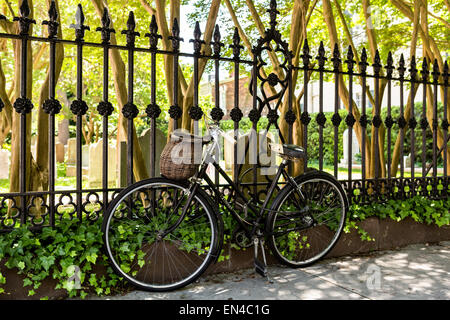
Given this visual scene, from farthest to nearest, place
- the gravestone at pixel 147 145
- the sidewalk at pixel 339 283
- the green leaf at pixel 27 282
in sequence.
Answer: the gravestone at pixel 147 145 < the sidewalk at pixel 339 283 < the green leaf at pixel 27 282

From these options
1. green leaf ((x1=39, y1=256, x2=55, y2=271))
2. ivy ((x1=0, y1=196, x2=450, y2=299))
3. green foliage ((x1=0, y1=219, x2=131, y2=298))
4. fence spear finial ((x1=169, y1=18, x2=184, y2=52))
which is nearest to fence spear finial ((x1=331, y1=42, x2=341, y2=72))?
fence spear finial ((x1=169, y1=18, x2=184, y2=52))

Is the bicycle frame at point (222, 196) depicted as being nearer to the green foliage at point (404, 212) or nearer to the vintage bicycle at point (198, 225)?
the vintage bicycle at point (198, 225)

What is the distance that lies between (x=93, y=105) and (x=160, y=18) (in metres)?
15.3

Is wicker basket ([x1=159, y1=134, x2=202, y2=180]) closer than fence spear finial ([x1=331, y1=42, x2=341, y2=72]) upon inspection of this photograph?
Yes

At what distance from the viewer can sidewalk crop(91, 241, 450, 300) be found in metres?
→ 3.31

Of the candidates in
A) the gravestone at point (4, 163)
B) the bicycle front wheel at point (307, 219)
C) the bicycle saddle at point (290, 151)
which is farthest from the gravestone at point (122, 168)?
the gravestone at point (4, 163)

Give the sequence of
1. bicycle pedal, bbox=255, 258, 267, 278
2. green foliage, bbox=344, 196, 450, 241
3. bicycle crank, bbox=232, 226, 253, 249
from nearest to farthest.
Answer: bicycle pedal, bbox=255, 258, 267, 278, bicycle crank, bbox=232, 226, 253, 249, green foliage, bbox=344, 196, 450, 241

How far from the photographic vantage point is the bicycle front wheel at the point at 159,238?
335 centimetres

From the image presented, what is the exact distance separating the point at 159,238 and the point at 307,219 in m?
1.49

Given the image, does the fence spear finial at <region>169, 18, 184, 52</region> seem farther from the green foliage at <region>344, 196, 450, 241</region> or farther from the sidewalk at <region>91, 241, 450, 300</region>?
the green foliage at <region>344, 196, 450, 241</region>

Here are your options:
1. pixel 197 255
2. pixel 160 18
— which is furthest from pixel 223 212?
pixel 160 18

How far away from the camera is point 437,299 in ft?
10.6

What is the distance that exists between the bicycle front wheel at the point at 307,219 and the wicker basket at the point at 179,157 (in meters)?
0.95
